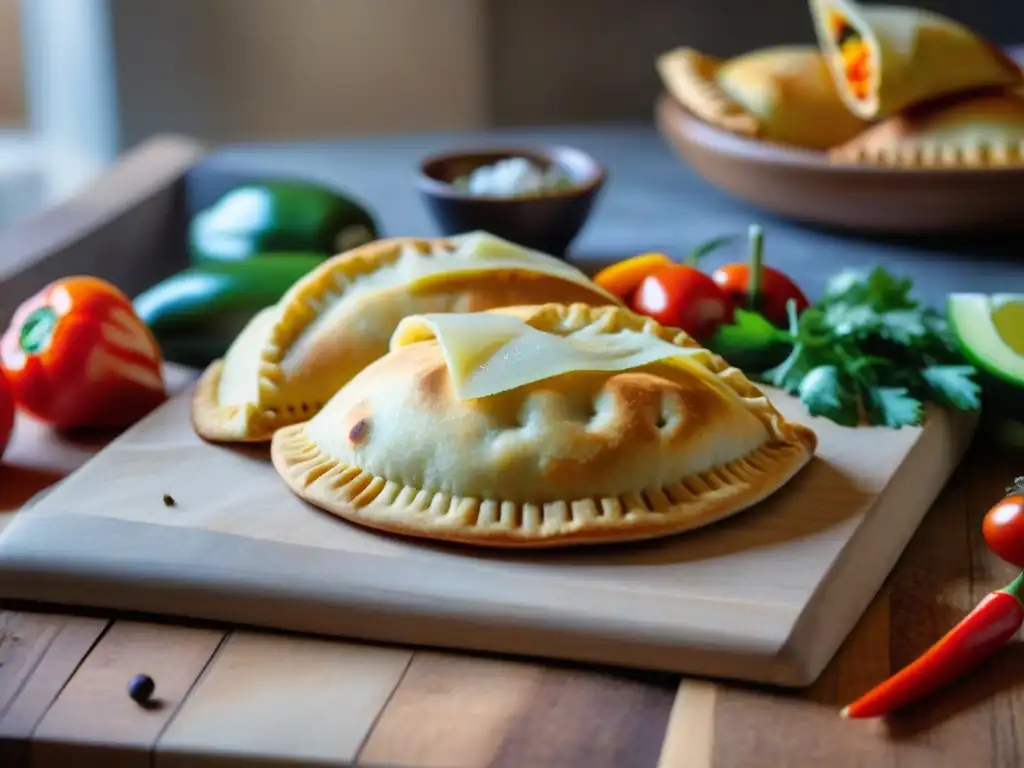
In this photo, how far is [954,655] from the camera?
3.37 ft

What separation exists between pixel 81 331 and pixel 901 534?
0.94m

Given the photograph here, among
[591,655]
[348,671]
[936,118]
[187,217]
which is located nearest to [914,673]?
[591,655]

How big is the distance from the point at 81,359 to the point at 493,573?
0.66m

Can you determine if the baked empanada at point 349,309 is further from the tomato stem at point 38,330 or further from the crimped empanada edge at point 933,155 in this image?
the crimped empanada edge at point 933,155

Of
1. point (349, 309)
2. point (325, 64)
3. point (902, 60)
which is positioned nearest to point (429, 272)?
point (349, 309)

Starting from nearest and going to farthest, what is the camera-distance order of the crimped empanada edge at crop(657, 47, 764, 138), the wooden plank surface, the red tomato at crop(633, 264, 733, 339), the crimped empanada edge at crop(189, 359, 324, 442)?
1. the wooden plank surface
2. the crimped empanada edge at crop(189, 359, 324, 442)
3. the red tomato at crop(633, 264, 733, 339)
4. the crimped empanada edge at crop(657, 47, 764, 138)

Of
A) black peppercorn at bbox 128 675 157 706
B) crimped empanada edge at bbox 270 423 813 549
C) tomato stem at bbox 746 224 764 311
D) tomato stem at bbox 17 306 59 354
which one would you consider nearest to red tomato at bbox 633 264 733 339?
tomato stem at bbox 746 224 764 311

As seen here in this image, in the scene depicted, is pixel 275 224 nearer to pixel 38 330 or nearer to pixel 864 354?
pixel 38 330

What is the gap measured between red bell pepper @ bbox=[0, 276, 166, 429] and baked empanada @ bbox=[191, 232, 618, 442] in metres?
0.10

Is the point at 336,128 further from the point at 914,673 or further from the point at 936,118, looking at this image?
the point at 914,673

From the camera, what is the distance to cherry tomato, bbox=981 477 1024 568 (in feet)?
3.79

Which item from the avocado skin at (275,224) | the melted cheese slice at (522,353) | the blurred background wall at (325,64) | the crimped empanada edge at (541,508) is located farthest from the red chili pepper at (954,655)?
the blurred background wall at (325,64)

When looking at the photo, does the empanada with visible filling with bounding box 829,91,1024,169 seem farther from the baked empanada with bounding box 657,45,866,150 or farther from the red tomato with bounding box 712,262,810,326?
the red tomato with bounding box 712,262,810,326

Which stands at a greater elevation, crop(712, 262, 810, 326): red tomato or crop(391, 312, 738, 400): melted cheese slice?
crop(391, 312, 738, 400): melted cheese slice
